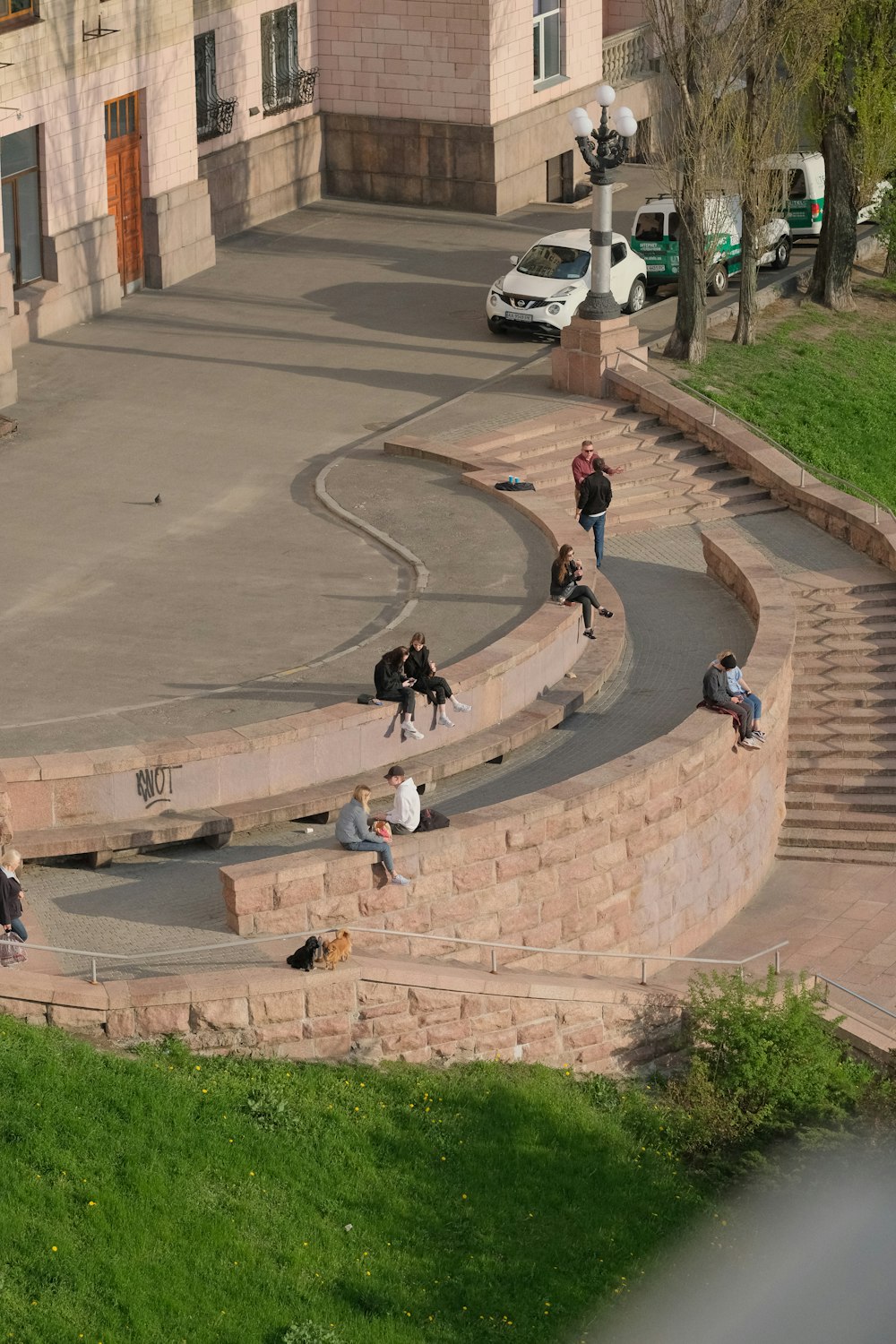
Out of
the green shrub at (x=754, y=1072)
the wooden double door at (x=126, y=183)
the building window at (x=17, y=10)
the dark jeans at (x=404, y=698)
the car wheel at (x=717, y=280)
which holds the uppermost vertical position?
the building window at (x=17, y=10)

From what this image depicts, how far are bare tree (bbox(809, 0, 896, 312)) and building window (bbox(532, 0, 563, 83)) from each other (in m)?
5.91

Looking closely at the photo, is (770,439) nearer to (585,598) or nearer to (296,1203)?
(585,598)

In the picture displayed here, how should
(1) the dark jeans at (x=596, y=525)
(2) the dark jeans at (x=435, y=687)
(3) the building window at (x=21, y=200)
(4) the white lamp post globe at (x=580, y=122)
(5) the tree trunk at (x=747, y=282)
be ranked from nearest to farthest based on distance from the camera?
(2) the dark jeans at (x=435, y=687) → (1) the dark jeans at (x=596, y=525) → (4) the white lamp post globe at (x=580, y=122) → (3) the building window at (x=21, y=200) → (5) the tree trunk at (x=747, y=282)

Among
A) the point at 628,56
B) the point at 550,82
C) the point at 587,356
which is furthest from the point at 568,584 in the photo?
the point at 628,56

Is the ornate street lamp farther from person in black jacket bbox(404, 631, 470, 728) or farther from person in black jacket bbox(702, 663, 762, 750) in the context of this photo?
person in black jacket bbox(404, 631, 470, 728)

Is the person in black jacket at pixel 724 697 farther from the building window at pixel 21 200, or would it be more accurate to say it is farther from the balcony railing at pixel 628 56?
the balcony railing at pixel 628 56

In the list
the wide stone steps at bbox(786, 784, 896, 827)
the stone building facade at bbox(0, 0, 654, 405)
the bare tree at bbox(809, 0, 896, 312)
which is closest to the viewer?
the wide stone steps at bbox(786, 784, 896, 827)

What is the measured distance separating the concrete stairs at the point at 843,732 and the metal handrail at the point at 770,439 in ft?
8.31

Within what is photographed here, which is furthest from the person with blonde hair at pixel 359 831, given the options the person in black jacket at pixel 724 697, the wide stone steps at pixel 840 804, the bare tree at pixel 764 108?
the bare tree at pixel 764 108

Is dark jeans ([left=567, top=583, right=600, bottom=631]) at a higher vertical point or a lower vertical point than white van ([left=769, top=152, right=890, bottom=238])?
lower

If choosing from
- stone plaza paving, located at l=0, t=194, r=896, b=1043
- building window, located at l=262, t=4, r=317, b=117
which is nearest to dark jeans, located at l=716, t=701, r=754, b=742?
stone plaza paving, located at l=0, t=194, r=896, b=1043

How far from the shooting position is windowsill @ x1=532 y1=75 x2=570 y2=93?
42.0 meters

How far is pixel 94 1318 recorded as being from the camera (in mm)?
15375

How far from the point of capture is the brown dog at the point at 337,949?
18500mm
